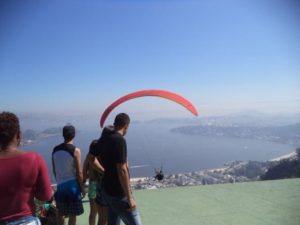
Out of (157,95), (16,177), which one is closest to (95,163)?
(16,177)

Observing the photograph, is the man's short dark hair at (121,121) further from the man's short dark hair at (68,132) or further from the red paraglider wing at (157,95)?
the red paraglider wing at (157,95)

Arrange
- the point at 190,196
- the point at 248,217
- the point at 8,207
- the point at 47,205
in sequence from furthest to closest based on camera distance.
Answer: the point at 190,196 → the point at 248,217 → the point at 47,205 → the point at 8,207

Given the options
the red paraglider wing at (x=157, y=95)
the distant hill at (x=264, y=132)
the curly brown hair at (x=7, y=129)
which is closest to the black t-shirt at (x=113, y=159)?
the curly brown hair at (x=7, y=129)

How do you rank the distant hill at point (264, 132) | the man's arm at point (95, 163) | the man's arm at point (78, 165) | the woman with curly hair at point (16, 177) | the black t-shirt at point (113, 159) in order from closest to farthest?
the woman with curly hair at point (16, 177), the black t-shirt at point (113, 159), the man's arm at point (78, 165), the man's arm at point (95, 163), the distant hill at point (264, 132)

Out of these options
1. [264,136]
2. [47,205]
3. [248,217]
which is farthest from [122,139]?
[264,136]

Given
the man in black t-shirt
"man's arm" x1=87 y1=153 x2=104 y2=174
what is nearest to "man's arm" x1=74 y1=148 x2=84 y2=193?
"man's arm" x1=87 y1=153 x2=104 y2=174

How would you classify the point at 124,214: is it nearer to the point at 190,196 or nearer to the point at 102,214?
the point at 102,214
